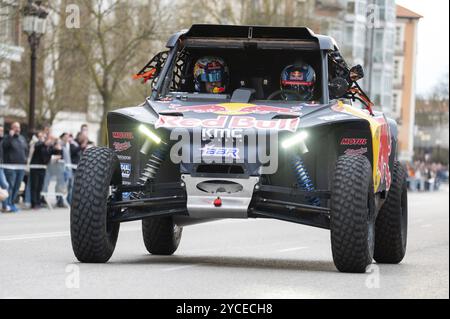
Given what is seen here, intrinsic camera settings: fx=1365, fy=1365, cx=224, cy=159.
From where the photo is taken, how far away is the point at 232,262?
14305mm

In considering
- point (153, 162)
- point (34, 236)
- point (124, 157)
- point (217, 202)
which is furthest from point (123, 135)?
point (34, 236)

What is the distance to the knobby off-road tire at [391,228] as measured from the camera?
49.9 ft

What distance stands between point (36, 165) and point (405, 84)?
97.1 m

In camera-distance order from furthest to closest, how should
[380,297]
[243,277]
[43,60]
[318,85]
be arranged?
[43,60], [318,85], [243,277], [380,297]

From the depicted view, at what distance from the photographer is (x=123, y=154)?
1341 centimetres

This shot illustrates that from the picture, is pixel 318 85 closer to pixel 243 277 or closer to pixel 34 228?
pixel 243 277

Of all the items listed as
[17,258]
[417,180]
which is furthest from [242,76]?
[417,180]

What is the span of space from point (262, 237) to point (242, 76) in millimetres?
6790

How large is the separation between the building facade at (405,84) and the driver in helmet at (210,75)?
107 m

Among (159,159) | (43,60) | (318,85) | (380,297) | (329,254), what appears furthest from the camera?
(43,60)

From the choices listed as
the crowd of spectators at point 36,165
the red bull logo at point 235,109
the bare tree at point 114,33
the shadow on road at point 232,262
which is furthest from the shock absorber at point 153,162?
the bare tree at point 114,33

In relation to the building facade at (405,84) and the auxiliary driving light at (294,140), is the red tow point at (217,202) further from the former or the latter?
the building facade at (405,84)

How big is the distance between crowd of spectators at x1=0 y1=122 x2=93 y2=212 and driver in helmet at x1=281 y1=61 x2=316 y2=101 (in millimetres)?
12759

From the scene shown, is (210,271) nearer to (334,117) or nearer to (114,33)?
(334,117)
